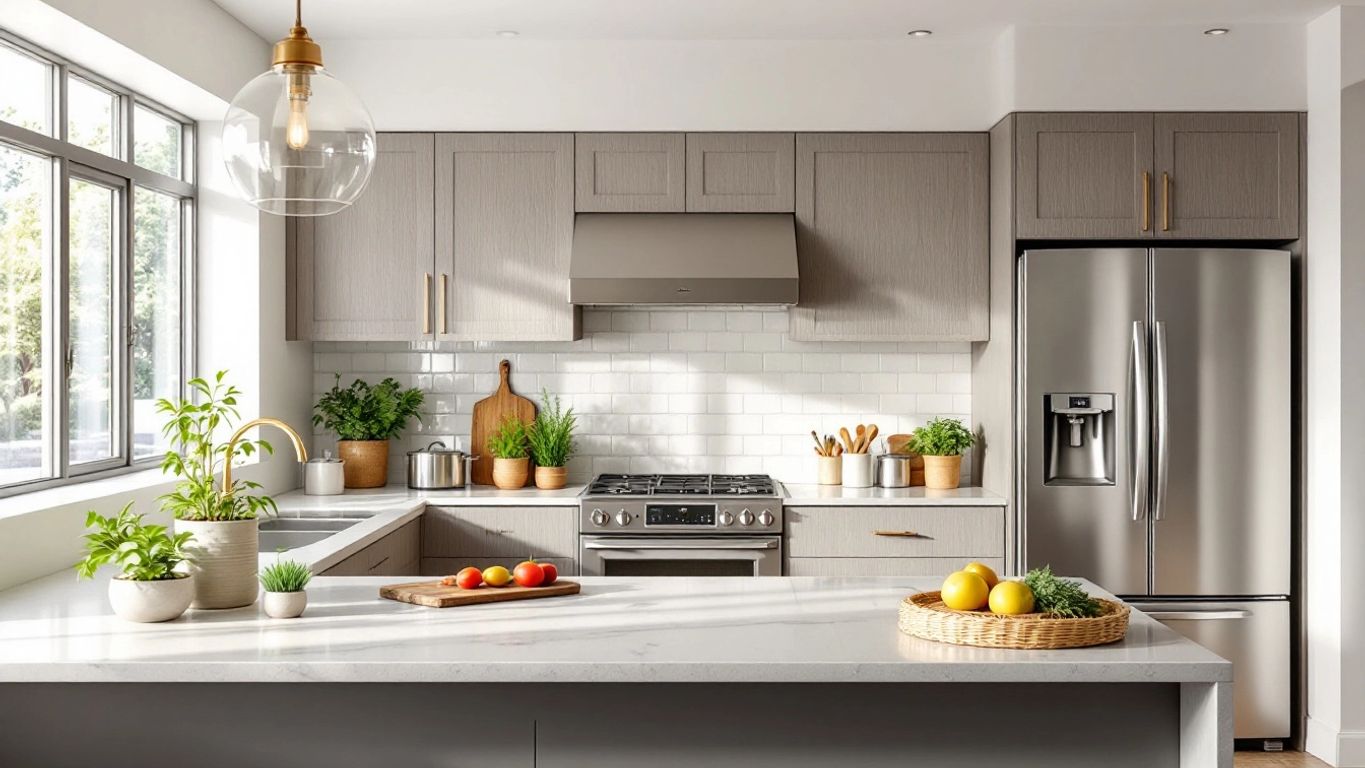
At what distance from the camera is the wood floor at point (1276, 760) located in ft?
13.6

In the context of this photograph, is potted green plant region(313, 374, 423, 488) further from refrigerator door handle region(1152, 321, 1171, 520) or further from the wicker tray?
the wicker tray

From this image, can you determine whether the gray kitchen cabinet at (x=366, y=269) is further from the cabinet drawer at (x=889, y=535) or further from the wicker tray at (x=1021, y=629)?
the wicker tray at (x=1021, y=629)

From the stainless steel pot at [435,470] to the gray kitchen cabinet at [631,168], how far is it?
118 cm

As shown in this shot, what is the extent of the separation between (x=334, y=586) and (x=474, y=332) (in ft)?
6.95

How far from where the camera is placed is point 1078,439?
14.3ft

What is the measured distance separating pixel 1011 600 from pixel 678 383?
3.04 metres

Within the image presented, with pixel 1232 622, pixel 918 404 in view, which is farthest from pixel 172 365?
pixel 1232 622

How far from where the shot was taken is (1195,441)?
14.0 ft

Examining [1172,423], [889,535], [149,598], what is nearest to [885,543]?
[889,535]

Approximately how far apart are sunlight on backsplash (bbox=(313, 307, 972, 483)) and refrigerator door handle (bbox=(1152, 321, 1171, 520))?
97 centimetres

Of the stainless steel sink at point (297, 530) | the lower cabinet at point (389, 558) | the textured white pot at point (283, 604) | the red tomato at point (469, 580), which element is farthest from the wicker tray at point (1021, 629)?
the stainless steel sink at point (297, 530)

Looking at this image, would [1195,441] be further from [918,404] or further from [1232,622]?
[918,404]

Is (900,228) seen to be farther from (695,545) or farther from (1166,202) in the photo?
(695,545)

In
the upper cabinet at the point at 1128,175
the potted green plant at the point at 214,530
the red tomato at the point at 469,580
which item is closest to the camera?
the potted green plant at the point at 214,530
